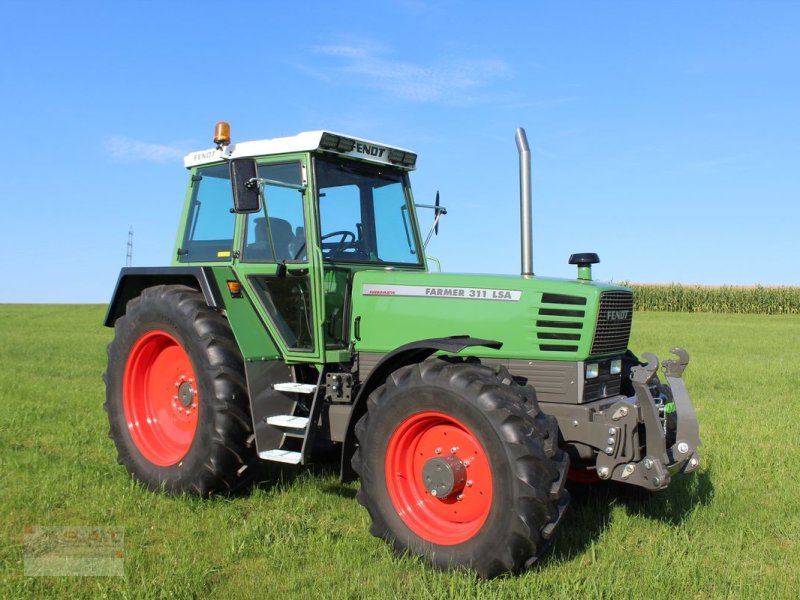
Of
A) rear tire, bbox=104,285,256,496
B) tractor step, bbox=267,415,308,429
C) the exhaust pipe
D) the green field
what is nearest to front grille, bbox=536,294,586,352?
the exhaust pipe

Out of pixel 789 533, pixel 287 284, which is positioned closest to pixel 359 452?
pixel 287 284

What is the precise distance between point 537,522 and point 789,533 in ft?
6.90

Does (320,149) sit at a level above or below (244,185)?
above

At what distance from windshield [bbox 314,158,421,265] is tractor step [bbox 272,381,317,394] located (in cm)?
92

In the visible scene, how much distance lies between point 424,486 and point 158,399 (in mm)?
2743

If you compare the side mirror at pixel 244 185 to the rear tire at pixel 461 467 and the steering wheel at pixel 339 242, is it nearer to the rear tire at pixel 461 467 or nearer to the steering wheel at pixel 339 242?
the steering wheel at pixel 339 242

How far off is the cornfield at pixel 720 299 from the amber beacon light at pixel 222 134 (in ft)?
125

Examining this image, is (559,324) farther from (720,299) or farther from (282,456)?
(720,299)

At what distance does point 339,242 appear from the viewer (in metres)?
5.44

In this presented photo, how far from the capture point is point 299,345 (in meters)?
5.37

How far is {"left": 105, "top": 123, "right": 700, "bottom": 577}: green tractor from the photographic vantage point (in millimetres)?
4066

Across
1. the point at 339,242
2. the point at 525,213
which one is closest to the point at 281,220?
the point at 339,242

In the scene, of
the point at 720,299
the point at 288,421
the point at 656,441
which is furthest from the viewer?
the point at 720,299

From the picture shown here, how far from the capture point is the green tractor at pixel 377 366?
13.3ft
